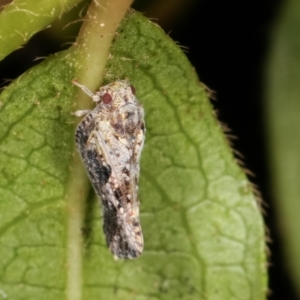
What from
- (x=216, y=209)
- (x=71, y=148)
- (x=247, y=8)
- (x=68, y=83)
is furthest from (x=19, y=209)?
(x=247, y=8)

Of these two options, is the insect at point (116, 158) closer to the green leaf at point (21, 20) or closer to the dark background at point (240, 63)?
the green leaf at point (21, 20)

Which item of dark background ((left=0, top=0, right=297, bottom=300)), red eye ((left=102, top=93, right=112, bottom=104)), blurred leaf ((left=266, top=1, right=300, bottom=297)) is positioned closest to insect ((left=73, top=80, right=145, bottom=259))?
red eye ((left=102, top=93, right=112, bottom=104))

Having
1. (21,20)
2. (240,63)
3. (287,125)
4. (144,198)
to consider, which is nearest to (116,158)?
(144,198)

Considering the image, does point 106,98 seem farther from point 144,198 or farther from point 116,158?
point 144,198

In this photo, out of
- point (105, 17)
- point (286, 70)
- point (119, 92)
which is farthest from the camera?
point (286, 70)

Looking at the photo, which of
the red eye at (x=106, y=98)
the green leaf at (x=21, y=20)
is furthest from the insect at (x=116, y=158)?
the green leaf at (x=21, y=20)

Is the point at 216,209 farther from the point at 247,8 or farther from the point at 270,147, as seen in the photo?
the point at 247,8

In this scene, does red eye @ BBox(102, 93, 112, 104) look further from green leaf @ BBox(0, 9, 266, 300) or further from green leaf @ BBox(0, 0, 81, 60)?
green leaf @ BBox(0, 0, 81, 60)
